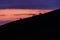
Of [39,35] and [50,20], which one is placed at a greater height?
[50,20]

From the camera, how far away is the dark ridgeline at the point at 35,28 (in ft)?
12.3

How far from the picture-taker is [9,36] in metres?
3.86

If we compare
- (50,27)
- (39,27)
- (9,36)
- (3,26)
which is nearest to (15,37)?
(9,36)

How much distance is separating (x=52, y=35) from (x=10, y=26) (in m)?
1.06

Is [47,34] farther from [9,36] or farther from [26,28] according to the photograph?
[9,36]

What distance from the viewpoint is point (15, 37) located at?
3.82 m

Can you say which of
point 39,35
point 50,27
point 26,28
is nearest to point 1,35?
point 26,28

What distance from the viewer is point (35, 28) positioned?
385cm

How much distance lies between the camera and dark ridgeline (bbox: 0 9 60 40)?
12.3 feet

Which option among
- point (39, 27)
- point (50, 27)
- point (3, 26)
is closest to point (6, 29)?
point (3, 26)

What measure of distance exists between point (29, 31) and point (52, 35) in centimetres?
58

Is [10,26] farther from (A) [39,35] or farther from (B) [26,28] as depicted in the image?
(A) [39,35]

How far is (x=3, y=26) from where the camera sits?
12.3 ft

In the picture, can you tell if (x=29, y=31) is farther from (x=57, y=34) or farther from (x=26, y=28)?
(x=57, y=34)
